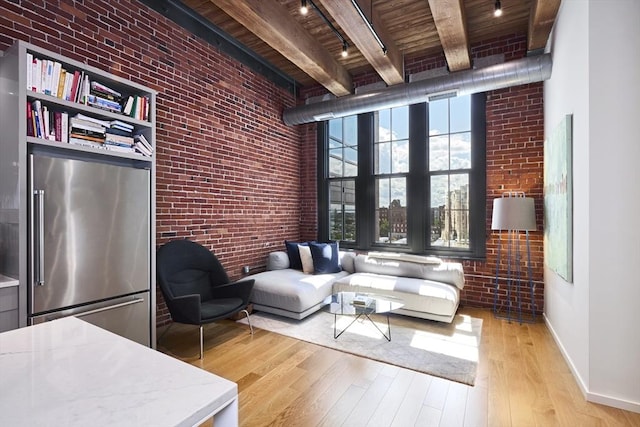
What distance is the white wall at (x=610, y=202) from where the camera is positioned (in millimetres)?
2029

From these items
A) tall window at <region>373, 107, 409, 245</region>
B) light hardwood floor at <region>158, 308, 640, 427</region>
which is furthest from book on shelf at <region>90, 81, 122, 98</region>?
tall window at <region>373, 107, 409, 245</region>

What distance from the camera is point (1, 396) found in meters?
0.73

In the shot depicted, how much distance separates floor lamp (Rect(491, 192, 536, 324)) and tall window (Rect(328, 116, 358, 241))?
7.22 ft

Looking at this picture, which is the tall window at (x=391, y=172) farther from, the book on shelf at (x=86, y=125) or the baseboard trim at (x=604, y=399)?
the book on shelf at (x=86, y=125)

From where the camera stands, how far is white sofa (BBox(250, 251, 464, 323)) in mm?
3576

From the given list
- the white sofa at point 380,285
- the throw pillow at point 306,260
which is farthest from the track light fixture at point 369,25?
the throw pillow at point 306,260

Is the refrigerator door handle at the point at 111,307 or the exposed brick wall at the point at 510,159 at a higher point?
the exposed brick wall at the point at 510,159

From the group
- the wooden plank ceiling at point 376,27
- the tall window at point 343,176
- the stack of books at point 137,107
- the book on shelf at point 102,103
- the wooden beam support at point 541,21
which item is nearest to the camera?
the book on shelf at point 102,103

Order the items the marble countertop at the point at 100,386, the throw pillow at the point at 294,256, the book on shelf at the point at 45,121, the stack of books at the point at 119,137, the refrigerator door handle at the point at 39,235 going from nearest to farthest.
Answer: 1. the marble countertop at the point at 100,386
2. the refrigerator door handle at the point at 39,235
3. the book on shelf at the point at 45,121
4. the stack of books at the point at 119,137
5. the throw pillow at the point at 294,256

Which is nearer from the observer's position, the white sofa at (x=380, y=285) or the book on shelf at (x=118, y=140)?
the book on shelf at (x=118, y=140)

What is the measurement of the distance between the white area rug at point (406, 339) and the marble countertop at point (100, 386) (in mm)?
2254

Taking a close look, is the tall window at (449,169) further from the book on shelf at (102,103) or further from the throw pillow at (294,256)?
the book on shelf at (102,103)

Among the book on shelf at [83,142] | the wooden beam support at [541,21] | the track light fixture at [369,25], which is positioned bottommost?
the book on shelf at [83,142]

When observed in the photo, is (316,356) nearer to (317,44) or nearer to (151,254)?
(151,254)
